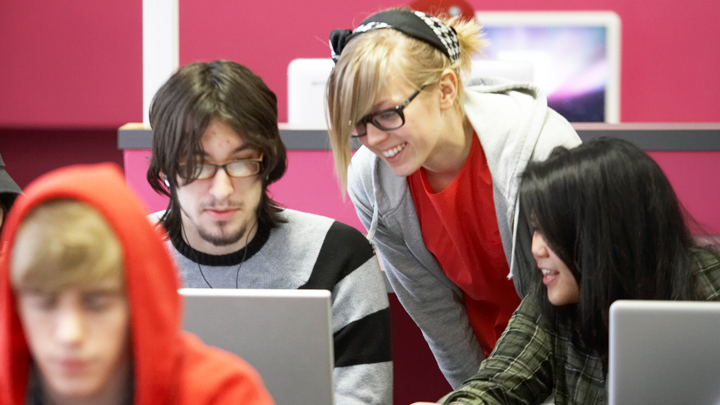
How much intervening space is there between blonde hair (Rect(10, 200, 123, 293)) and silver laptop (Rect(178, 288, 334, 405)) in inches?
11.0

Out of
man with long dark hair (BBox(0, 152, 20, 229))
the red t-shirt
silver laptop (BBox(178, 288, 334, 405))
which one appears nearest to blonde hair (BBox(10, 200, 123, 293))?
silver laptop (BBox(178, 288, 334, 405))

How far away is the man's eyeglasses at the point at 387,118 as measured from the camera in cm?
138

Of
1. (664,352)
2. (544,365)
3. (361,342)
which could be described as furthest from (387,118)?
(664,352)

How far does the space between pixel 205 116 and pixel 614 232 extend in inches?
27.5

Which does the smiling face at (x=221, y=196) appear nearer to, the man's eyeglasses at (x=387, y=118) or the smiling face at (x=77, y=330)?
the man's eyeglasses at (x=387, y=118)

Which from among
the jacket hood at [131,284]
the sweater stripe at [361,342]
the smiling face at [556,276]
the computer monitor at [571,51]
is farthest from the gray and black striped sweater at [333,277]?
the computer monitor at [571,51]

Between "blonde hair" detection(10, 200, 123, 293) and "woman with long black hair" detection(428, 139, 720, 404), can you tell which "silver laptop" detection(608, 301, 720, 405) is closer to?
"woman with long black hair" detection(428, 139, 720, 404)

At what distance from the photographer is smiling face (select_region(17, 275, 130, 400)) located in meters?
0.66

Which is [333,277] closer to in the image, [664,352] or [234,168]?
[234,168]

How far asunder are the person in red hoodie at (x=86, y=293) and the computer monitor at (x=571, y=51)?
95.0 inches

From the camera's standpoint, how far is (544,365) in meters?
1.26

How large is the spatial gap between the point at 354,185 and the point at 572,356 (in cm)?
63

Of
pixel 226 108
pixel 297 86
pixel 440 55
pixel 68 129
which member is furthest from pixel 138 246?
pixel 68 129

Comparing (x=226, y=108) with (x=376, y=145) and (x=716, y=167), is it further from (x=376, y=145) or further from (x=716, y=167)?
(x=716, y=167)
